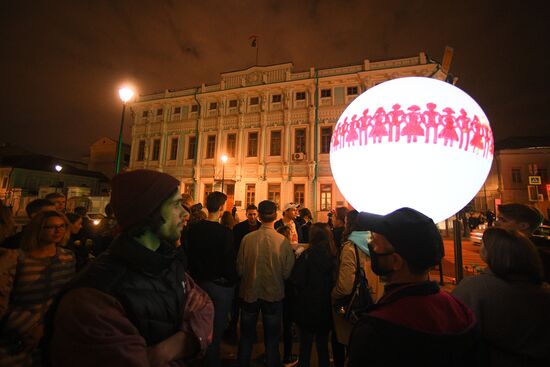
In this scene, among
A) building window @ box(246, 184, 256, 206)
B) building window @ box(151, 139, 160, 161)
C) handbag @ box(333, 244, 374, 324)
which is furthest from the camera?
building window @ box(151, 139, 160, 161)

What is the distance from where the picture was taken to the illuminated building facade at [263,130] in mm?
17969

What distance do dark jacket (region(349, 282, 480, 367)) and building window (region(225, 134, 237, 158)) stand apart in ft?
64.9

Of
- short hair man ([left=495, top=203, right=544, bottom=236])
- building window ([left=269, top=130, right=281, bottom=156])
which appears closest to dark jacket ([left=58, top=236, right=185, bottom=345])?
short hair man ([left=495, top=203, right=544, bottom=236])

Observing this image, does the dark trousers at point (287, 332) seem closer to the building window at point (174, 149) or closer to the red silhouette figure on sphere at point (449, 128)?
the red silhouette figure on sphere at point (449, 128)

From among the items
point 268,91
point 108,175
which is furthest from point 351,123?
point 108,175

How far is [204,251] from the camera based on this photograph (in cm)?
317

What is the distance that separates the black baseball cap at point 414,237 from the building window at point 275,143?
18.2 m

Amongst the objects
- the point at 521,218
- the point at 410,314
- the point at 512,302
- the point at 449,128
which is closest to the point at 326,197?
the point at 521,218

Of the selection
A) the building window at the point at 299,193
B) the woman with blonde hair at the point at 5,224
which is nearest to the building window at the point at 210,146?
the building window at the point at 299,193

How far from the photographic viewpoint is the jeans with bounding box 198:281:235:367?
3.08m

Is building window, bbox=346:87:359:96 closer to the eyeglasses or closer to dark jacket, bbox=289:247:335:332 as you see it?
dark jacket, bbox=289:247:335:332

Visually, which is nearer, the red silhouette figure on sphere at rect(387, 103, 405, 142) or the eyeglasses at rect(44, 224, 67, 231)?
the red silhouette figure on sphere at rect(387, 103, 405, 142)

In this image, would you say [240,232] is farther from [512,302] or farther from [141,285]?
[512,302]

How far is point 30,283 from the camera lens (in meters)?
2.25
